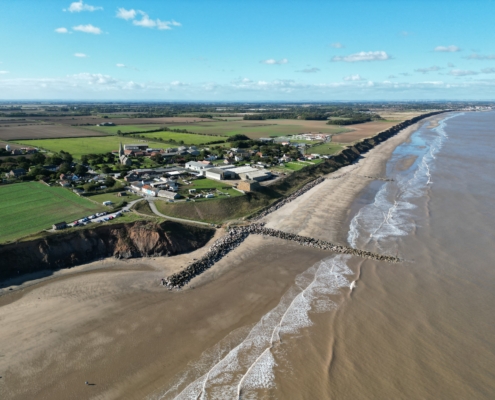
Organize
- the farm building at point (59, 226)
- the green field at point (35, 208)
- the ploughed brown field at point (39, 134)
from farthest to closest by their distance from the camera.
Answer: the ploughed brown field at point (39, 134) → the green field at point (35, 208) → the farm building at point (59, 226)

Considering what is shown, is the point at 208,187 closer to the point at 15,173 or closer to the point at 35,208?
the point at 35,208

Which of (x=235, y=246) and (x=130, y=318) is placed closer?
(x=130, y=318)

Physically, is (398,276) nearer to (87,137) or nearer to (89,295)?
(89,295)

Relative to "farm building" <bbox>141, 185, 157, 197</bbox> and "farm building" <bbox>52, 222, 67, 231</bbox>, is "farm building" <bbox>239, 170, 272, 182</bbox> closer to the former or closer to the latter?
"farm building" <bbox>141, 185, 157, 197</bbox>

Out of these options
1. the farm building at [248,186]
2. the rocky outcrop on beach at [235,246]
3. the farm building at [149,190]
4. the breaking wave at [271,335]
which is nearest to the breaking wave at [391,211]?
the breaking wave at [271,335]

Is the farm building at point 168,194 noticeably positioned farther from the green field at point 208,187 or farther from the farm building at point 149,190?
the green field at point 208,187

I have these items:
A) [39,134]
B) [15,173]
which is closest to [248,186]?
[15,173]
